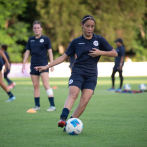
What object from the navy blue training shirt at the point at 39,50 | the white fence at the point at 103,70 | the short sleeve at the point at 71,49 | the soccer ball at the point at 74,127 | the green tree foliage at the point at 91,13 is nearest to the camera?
the soccer ball at the point at 74,127

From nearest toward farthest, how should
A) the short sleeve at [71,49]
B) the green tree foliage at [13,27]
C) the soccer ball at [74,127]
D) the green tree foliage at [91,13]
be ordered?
the soccer ball at [74,127], the short sleeve at [71,49], the green tree foliage at [91,13], the green tree foliage at [13,27]

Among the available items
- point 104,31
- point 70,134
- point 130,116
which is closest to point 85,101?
point 70,134

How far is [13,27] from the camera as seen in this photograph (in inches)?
1768

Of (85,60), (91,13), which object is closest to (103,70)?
(91,13)

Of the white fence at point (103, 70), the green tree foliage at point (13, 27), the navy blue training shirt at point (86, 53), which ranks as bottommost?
the white fence at point (103, 70)

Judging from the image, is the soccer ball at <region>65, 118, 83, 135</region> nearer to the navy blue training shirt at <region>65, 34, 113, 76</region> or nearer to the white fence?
the navy blue training shirt at <region>65, 34, 113, 76</region>

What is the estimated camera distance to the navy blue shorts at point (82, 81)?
17.4 ft

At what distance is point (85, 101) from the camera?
17.7 feet

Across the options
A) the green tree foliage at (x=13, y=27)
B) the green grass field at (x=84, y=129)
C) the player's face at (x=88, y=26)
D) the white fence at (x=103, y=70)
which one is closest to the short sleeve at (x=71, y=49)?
the player's face at (x=88, y=26)

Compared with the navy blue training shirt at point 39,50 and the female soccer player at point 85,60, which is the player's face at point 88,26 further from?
the navy blue training shirt at point 39,50

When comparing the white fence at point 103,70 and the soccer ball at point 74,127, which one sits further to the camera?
the white fence at point 103,70

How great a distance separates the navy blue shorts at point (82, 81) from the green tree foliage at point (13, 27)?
126 feet

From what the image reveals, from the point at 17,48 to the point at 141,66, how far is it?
1975cm

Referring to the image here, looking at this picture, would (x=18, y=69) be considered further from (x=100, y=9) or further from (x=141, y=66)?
(x=100, y=9)
